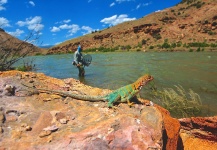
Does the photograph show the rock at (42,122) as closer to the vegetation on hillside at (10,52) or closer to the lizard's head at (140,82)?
the lizard's head at (140,82)

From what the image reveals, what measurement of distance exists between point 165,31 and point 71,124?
163ft

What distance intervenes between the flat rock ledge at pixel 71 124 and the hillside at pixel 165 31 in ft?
119

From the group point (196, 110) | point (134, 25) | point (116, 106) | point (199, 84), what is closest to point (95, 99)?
point (116, 106)

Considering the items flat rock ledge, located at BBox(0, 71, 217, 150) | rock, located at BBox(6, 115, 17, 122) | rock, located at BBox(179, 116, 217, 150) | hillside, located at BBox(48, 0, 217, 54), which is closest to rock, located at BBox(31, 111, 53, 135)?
flat rock ledge, located at BBox(0, 71, 217, 150)

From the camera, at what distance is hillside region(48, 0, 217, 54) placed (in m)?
45.5

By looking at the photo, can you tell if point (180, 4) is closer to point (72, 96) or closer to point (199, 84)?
point (199, 84)

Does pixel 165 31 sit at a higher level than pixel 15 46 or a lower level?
higher

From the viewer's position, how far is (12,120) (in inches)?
128

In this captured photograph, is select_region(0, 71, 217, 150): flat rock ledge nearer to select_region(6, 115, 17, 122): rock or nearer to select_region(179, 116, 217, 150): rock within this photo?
select_region(6, 115, 17, 122): rock

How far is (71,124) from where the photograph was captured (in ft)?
10.5

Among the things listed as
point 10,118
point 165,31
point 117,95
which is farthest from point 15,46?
point 165,31

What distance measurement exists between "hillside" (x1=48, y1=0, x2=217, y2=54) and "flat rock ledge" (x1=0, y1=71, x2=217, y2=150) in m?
36.2

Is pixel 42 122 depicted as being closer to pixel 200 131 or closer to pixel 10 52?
pixel 200 131

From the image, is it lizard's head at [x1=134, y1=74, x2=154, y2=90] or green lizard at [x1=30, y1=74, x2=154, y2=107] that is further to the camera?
lizard's head at [x1=134, y1=74, x2=154, y2=90]
